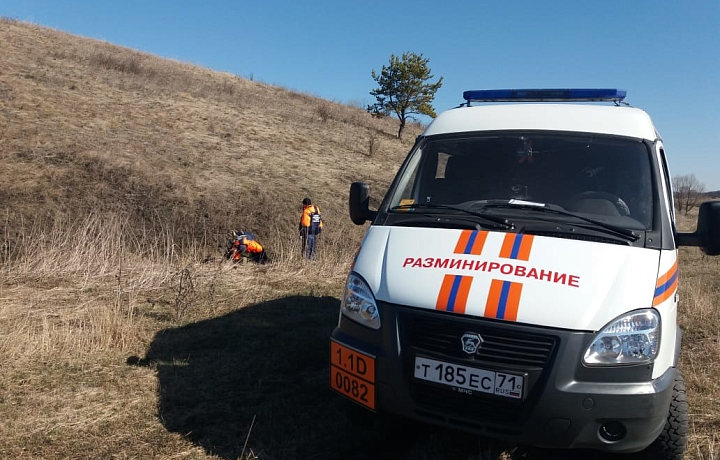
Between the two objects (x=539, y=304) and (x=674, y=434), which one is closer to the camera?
(x=539, y=304)

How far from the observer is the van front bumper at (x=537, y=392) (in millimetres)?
2697

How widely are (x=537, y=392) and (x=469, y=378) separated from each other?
1.13 feet

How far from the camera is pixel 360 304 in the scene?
3240 mm

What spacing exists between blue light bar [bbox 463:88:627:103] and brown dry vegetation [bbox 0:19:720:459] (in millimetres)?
2673

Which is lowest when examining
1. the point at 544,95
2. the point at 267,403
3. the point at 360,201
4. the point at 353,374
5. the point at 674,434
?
the point at 267,403

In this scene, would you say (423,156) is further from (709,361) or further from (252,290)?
(252,290)

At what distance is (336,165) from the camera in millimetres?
21734

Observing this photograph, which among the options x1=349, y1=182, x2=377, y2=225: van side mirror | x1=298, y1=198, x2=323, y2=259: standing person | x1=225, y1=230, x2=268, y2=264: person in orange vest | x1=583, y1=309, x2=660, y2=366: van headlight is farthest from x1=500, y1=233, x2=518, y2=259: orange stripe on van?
x1=298, y1=198, x2=323, y2=259: standing person

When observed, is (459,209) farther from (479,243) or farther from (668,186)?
(668,186)

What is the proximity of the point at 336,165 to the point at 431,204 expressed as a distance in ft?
59.3

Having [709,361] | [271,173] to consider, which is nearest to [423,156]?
[709,361]

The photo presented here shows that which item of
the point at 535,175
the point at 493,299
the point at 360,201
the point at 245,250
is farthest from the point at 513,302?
the point at 245,250

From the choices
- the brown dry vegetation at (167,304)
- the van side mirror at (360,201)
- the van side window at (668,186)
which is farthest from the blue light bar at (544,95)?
the brown dry vegetation at (167,304)

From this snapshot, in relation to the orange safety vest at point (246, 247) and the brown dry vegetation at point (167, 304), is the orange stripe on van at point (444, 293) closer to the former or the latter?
the brown dry vegetation at point (167, 304)
